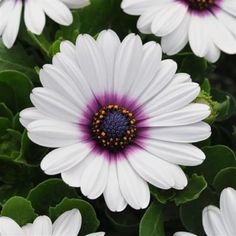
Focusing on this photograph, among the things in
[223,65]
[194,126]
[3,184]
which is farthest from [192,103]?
[223,65]

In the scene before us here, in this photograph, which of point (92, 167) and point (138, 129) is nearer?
point (92, 167)

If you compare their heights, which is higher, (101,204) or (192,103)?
(192,103)

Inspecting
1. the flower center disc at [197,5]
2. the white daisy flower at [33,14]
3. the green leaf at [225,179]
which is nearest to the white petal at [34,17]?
the white daisy flower at [33,14]

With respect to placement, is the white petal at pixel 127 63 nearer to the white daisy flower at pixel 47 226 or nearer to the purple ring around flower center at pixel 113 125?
the purple ring around flower center at pixel 113 125

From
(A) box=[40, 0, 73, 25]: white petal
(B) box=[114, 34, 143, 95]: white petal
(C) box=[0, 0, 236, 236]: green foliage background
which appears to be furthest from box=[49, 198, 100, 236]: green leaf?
(A) box=[40, 0, 73, 25]: white petal

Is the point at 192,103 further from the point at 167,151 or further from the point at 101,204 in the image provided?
the point at 101,204

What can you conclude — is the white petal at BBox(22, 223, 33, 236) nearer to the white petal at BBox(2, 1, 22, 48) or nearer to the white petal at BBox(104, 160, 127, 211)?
the white petal at BBox(104, 160, 127, 211)

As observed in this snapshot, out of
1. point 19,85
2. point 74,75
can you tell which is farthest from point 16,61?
point 74,75
